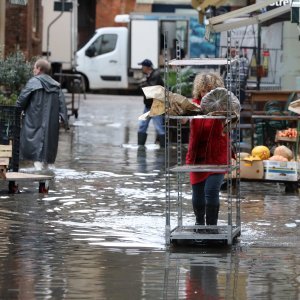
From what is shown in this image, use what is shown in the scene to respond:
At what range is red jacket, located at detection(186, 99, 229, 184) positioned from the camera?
11.2 metres

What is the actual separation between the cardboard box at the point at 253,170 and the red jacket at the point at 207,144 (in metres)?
4.31

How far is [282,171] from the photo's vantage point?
50.8ft

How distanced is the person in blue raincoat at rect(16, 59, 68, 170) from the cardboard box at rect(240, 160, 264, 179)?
3.67 m

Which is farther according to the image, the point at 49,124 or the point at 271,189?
the point at 49,124

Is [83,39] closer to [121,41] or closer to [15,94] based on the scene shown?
[121,41]

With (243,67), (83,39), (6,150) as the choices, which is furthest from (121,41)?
(6,150)

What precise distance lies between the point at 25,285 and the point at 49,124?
29.4ft

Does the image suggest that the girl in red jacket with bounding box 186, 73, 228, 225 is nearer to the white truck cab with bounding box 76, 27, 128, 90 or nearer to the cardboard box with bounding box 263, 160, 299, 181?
the cardboard box with bounding box 263, 160, 299, 181

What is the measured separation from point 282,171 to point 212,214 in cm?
424

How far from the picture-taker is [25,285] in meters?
9.09

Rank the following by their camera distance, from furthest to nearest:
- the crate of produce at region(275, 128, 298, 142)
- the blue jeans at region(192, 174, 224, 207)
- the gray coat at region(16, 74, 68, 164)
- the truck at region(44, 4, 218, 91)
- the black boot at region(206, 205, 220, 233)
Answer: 1. the truck at region(44, 4, 218, 91)
2. the gray coat at region(16, 74, 68, 164)
3. the crate of produce at region(275, 128, 298, 142)
4. the black boot at region(206, 205, 220, 233)
5. the blue jeans at region(192, 174, 224, 207)

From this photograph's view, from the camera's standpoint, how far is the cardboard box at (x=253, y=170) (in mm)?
15555

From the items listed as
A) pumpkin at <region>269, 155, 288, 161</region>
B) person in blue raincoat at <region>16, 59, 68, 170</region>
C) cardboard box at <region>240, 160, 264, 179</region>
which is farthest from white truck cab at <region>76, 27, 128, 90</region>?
cardboard box at <region>240, 160, 264, 179</region>

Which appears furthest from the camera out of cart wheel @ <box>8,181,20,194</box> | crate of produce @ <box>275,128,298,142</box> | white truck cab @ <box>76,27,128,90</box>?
white truck cab @ <box>76,27,128,90</box>
